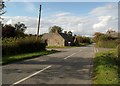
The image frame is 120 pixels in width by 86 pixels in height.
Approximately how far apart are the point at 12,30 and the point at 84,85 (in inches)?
2167

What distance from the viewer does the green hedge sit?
107ft

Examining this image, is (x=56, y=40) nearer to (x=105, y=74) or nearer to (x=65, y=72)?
(x=65, y=72)

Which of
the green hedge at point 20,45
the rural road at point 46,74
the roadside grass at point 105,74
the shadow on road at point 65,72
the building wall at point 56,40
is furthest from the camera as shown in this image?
the building wall at point 56,40

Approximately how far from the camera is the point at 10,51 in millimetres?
33062

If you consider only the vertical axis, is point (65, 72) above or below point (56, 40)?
below

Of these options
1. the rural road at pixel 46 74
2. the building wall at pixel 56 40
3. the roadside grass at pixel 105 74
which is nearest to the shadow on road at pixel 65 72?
the rural road at pixel 46 74

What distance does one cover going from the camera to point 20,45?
122ft

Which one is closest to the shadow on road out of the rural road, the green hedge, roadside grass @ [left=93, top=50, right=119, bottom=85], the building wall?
the rural road

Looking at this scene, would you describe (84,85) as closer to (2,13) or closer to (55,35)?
(2,13)

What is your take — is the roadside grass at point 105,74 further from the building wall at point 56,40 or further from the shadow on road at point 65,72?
the building wall at point 56,40

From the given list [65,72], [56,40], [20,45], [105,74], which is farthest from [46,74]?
[56,40]

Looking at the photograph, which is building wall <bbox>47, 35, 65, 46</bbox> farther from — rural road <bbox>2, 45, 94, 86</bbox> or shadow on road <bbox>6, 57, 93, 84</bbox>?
shadow on road <bbox>6, 57, 93, 84</bbox>

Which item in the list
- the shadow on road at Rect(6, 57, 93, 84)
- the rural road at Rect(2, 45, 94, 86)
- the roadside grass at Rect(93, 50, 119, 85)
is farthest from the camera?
the shadow on road at Rect(6, 57, 93, 84)

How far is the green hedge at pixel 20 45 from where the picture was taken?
3246 centimetres
